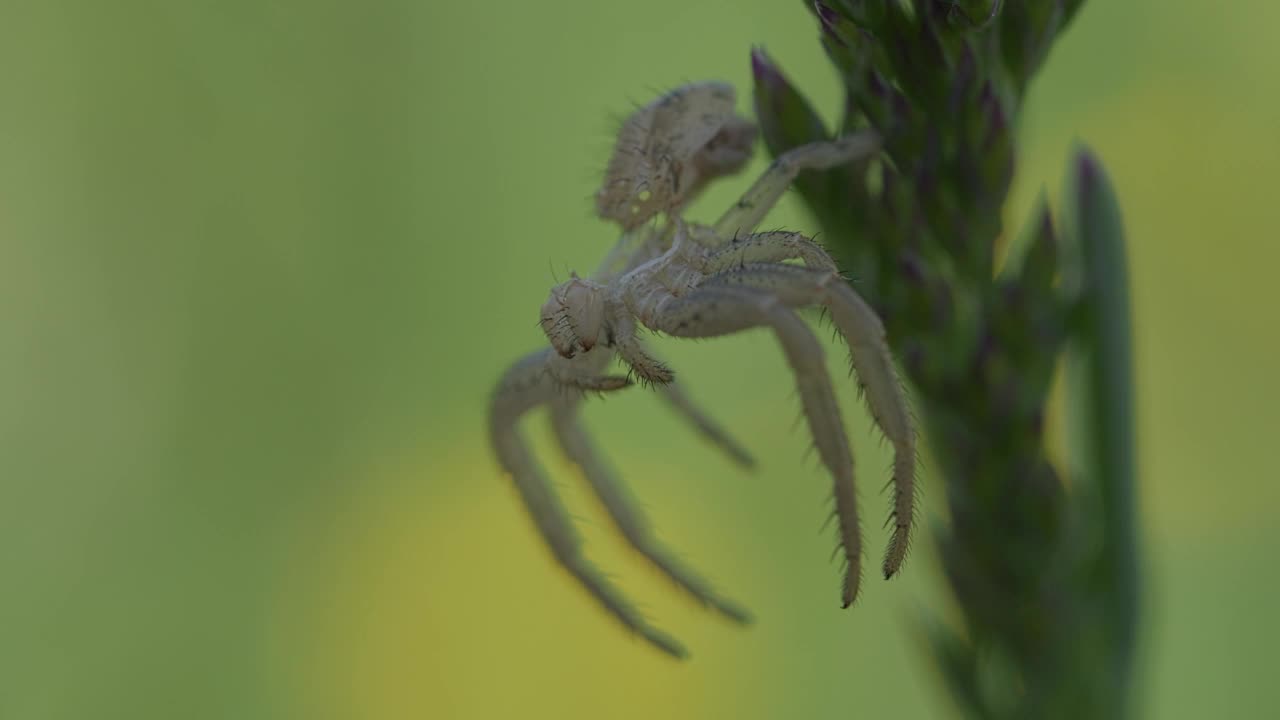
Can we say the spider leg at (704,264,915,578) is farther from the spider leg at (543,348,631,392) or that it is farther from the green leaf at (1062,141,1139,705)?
the spider leg at (543,348,631,392)

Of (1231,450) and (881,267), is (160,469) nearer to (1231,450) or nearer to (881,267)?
(881,267)

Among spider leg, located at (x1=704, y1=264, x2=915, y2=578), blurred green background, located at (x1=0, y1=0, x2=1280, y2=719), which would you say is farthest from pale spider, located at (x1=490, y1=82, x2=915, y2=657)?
blurred green background, located at (x1=0, y1=0, x2=1280, y2=719)

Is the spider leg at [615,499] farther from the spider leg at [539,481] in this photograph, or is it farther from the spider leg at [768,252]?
the spider leg at [768,252]

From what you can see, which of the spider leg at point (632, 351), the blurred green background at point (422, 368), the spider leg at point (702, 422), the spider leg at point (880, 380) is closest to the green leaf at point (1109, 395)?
the spider leg at point (880, 380)

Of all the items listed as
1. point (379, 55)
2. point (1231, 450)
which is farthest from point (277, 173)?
point (1231, 450)

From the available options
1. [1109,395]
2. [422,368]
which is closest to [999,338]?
[1109,395]

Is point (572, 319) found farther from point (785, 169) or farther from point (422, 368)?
point (422, 368)
